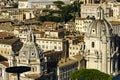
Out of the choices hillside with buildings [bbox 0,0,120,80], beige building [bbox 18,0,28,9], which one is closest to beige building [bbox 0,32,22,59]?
hillside with buildings [bbox 0,0,120,80]

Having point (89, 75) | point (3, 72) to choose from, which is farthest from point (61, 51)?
point (3, 72)

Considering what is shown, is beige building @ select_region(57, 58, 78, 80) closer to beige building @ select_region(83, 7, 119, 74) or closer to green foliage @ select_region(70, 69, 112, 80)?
green foliage @ select_region(70, 69, 112, 80)

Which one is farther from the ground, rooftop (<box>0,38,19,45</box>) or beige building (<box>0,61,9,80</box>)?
rooftop (<box>0,38,19,45</box>)

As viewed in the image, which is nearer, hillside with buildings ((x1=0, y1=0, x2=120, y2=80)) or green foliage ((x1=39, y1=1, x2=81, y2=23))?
hillside with buildings ((x1=0, y1=0, x2=120, y2=80))

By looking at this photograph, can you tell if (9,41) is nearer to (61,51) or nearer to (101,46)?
(61,51)

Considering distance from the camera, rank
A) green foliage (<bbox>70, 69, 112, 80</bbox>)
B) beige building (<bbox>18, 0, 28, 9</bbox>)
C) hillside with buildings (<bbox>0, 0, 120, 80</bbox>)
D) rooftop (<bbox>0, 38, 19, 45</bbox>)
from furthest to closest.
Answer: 1. beige building (<bbox>18, 0, 28, 9</bbox>)
2. rooftop (<bbox>0, 38, 19, 45</bbox>)
3. green foliage (<bbox>70, 69, 112, 80</bbox>)
4. hillside with buildings (<bbox>0, 0, 120, 80</bbox>)

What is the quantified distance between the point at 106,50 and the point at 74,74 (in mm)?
6930

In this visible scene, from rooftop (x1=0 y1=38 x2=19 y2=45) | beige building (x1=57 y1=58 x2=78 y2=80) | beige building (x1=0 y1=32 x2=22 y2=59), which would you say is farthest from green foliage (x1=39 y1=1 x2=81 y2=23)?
beige building (x1=57 y1=58 x2=78 y2=80)

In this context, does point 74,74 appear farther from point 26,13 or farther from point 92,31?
point 26,13

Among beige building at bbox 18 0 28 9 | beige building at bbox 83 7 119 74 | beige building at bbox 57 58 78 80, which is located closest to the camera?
beige building at bbox 57 58 78 80

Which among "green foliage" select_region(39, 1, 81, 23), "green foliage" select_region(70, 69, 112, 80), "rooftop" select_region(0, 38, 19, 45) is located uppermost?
"rooftop" select_region(0, 38, 19, 45)

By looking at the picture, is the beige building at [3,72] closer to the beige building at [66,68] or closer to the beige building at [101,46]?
the beige building at [66,68]

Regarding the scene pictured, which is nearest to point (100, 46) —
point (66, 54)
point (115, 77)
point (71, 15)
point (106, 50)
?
point (106, 50)

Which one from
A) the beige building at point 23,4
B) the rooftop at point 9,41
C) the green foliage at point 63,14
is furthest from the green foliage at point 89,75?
the beige building at point 23,4
